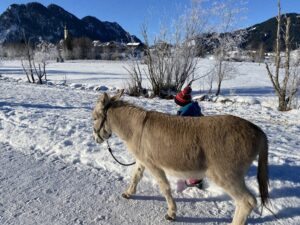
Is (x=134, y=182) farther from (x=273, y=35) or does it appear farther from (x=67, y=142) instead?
(x=273, y=35)

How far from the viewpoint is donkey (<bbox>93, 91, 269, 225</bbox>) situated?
377 centimetres

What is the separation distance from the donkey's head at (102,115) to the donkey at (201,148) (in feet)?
0.79

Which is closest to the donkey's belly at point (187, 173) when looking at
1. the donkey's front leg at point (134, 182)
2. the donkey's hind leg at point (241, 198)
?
the donkey's hind leg at point (241, 198)

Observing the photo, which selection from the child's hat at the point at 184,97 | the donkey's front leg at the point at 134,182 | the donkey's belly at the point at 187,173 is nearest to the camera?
the donkey's belly at the point at 187,173

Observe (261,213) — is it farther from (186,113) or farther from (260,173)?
(186,113)

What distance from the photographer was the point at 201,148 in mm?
3855

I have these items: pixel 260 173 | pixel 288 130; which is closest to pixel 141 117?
pixel 260 173

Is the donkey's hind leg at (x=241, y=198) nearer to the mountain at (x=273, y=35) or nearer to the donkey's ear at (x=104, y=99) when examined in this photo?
the donkey's ear at (x=104, y=99)

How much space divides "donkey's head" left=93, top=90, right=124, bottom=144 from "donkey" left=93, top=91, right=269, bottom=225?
242 mm

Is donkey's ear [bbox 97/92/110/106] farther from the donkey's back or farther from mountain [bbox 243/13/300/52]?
mountain [bbox 243/13/300/52]

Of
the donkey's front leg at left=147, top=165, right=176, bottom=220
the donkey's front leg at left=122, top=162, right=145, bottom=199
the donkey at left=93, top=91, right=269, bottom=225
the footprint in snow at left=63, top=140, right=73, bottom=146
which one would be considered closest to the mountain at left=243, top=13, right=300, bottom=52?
the footprint in snow at left=63, top=140, right=73, bottom=146

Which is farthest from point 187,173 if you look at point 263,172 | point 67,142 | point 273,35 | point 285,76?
point 273,35

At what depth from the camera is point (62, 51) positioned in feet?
323

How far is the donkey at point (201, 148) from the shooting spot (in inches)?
148
